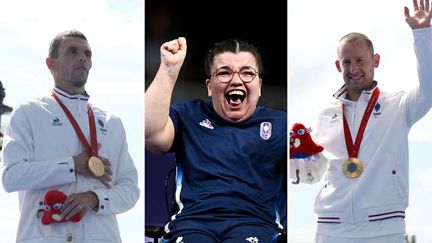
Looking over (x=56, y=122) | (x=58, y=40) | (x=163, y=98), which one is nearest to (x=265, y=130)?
(x=163, y=98)

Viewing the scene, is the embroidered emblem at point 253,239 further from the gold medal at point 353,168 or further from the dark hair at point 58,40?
the dark hair at point 58,40

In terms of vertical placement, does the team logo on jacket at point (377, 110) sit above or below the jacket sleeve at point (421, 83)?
below

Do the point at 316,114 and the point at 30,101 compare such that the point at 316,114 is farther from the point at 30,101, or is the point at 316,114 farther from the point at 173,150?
the point at 30,101

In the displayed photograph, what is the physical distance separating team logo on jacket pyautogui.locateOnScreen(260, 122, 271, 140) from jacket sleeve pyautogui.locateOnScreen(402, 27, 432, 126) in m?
1.07

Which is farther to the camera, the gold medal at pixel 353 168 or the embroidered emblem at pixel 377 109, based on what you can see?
the embroidered emblem at pixel 377 109

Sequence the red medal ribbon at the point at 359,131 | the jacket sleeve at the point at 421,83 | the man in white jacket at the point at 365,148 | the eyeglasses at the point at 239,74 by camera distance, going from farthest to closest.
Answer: the eyeglasses at the point at 239,74
the red medal ribbon at the point at 359,131
the man in white jacket at the point at 365,148
the jacket sleeve at the point at 421,83

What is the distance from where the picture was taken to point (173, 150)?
5.75 metres

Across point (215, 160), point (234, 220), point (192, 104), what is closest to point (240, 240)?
point (234, 220)

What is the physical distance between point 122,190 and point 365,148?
1.91 m

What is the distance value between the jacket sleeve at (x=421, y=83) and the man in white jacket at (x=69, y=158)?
87.5 inches

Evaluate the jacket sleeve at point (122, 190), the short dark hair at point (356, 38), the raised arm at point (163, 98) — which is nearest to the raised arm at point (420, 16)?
the short dark hair at point (356, 38)

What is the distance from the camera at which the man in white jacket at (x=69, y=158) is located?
17.1 ft

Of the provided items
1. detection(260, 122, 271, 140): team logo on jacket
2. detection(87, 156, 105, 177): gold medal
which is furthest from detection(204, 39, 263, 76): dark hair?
detection(87, 156, 105, 177): gold medal

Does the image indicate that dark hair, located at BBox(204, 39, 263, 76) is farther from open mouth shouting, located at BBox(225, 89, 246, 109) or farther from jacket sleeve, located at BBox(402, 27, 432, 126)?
jacket sleeve, located at BBox(402, 27, 432, 126)
